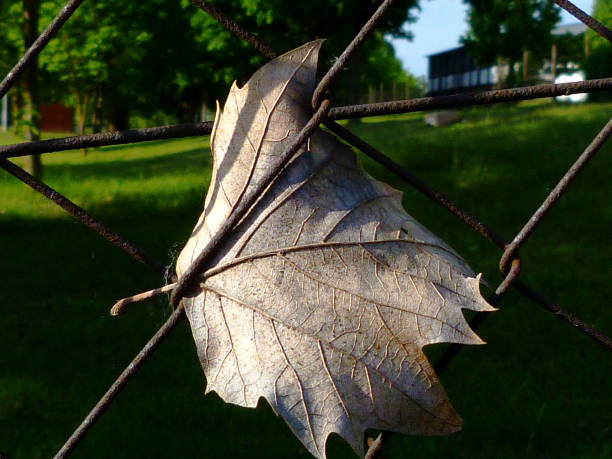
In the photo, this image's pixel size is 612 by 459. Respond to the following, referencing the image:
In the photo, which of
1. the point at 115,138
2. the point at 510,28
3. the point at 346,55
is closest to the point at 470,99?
the point at 346,55

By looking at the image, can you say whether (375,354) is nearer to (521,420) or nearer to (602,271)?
(521,420)

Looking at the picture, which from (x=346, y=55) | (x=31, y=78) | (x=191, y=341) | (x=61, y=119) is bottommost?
(x=191, y=341)

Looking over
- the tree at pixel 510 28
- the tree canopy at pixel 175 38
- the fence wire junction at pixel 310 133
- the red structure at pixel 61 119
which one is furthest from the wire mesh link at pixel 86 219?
the red structure at pixel 61 119

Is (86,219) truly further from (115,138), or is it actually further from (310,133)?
(310,133)

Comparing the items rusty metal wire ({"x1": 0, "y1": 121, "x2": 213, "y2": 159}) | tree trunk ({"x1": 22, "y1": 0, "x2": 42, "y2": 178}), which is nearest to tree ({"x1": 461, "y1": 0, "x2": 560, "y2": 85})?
tree trunk ({"x1": 22, "y1": 0, "x2": 42, "y2": 178})

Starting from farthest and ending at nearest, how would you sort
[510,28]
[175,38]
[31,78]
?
[510,28] < [31,78] < [175,38]

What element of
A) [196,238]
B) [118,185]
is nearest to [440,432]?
[196,238]

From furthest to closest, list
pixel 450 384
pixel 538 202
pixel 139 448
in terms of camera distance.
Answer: pixel 538 202 → pixel 450 384 → pixel 139 448
